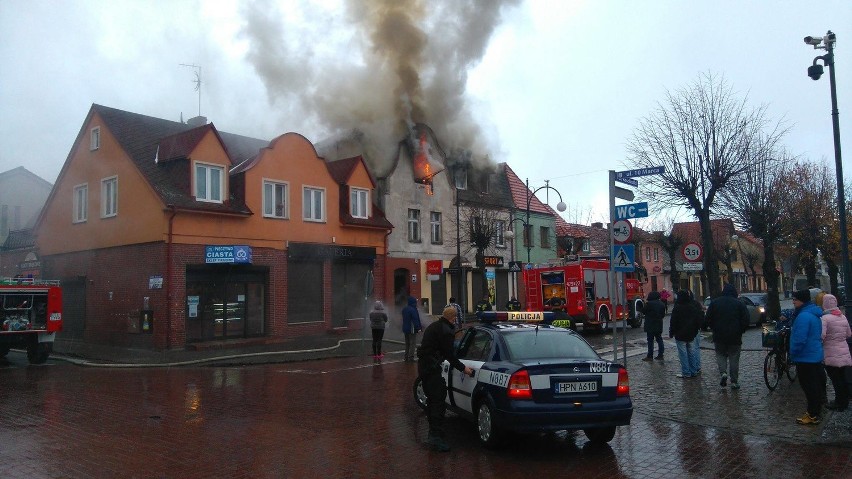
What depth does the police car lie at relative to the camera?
7062 millimetres

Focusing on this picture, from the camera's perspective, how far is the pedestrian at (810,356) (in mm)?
8398

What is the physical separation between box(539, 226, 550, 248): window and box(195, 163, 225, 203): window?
22.3m

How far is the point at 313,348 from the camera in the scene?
68.8ft

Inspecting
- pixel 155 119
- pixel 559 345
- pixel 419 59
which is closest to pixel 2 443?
pixel 559 345

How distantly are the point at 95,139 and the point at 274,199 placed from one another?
6978mm

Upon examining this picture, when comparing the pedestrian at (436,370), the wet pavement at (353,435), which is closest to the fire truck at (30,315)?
the wet pavement at (353,435)

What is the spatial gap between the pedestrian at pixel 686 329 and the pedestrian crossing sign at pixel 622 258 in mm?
1462

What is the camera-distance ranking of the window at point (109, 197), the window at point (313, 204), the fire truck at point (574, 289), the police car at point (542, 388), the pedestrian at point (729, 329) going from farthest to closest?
the window at point (313, 204)
the fire truck at point (574, 289)
the window at point (109, 197)
the pedestrian at point (729, 329)
the police car at point (542, 388)

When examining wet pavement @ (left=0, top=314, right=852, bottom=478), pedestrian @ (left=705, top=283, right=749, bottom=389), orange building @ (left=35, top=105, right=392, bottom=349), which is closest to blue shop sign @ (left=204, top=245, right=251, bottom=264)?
orange building @ (left=35, top=105, right=392, bottom=349)

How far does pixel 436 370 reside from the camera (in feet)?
25.7

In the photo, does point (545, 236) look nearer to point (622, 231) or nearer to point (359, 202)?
point (359, 202)

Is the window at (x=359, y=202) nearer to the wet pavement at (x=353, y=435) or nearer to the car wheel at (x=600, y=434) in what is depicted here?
the wet pavement at (x=353, y=435)

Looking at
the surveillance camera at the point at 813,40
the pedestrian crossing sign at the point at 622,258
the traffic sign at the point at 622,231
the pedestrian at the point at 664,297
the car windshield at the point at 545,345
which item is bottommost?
the car windshield at the point at 545,345

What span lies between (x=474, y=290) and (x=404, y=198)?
672cm
